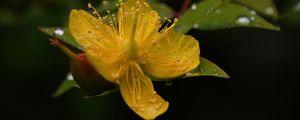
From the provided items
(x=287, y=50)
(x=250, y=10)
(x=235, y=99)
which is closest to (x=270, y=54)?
(x=287, y=50)

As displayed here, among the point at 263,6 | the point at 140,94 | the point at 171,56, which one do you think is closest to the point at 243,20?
the point at 263,6

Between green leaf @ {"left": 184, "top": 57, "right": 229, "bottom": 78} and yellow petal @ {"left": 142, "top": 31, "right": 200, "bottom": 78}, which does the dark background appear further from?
green leaf @ {"left": 184, "top": 57, "right": 229, "bottom": 78}

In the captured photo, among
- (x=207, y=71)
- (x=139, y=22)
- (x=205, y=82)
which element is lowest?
(x=205, y=82)

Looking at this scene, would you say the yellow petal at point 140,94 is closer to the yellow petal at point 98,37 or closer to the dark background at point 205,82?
the yellow petal at point 98,37

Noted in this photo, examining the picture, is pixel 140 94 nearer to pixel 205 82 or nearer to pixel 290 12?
pixel 290 12

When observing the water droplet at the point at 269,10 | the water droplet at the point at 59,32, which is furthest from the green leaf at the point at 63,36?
the water droplet at the point at 269,10
